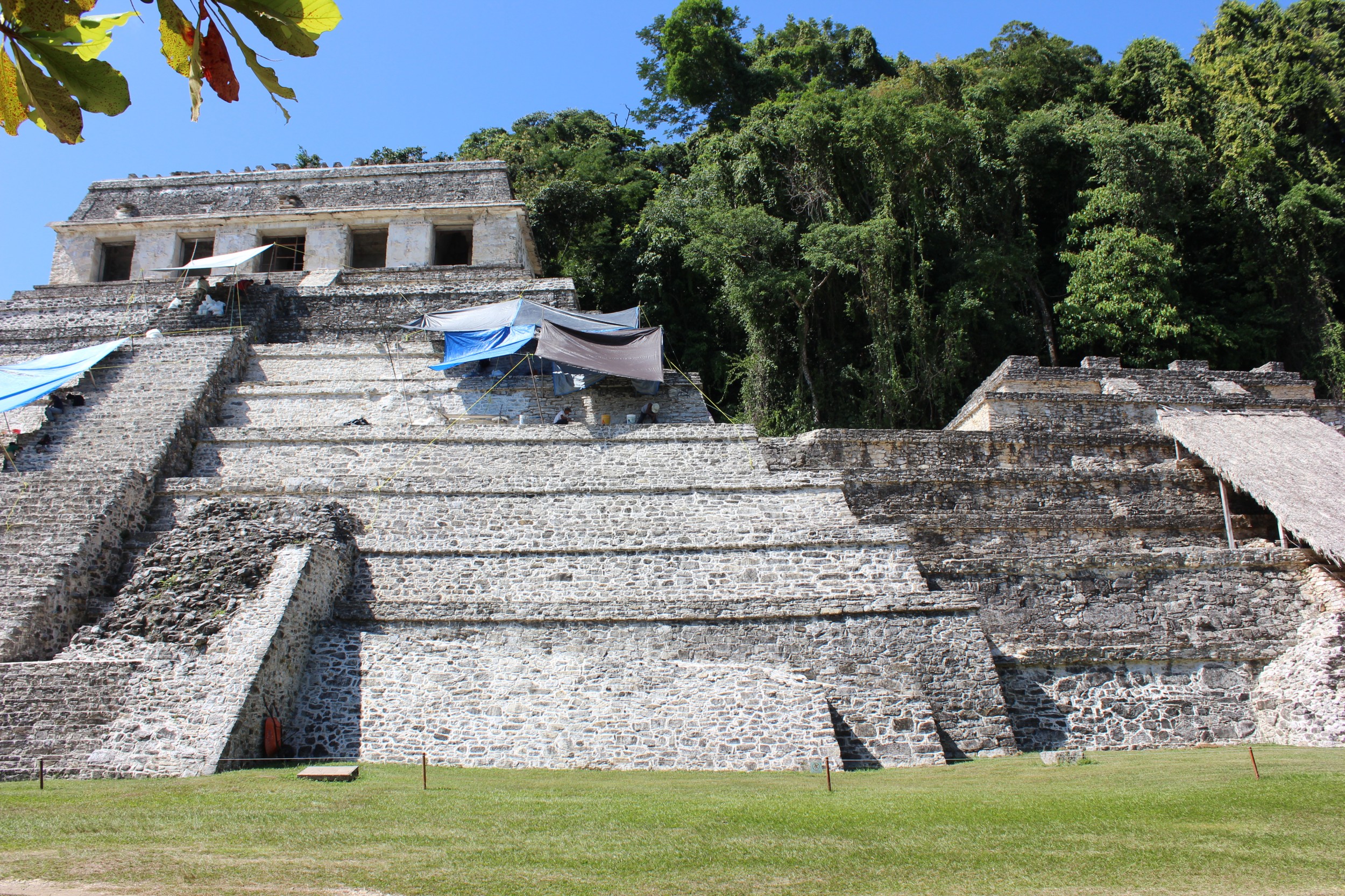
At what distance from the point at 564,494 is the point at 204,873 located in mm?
7417

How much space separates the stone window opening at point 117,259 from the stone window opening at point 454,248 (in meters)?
7.82

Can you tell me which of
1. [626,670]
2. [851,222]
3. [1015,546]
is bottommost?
[626,670]

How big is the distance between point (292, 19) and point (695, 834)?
4609 mm

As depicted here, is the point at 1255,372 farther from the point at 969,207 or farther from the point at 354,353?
the point at 354,353

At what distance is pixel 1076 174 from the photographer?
21.2m

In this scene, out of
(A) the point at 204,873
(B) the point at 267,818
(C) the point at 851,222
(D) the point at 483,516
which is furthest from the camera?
(C) the point at 851,222

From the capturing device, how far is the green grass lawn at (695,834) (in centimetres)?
424

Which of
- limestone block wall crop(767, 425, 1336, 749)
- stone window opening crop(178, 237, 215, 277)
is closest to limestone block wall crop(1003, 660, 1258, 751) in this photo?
limestone block wall crop(767, 425, 1336, 749)

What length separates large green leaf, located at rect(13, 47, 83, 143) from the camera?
2088mm

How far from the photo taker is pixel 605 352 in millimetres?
14344

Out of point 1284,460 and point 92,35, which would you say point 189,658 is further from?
point 1284,460

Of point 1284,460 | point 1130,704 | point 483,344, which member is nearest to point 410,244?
point 483,344

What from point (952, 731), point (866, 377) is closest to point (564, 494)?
point (952, 731)

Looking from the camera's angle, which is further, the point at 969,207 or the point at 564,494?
the point at 969,207
